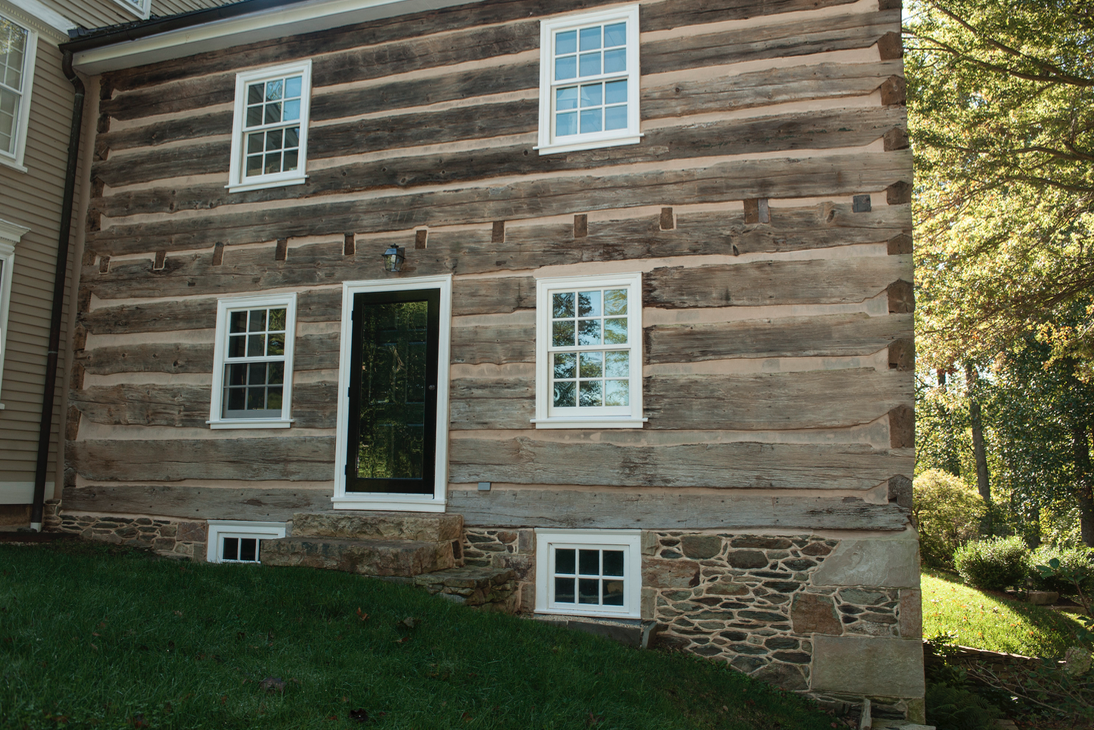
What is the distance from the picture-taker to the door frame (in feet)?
25.2

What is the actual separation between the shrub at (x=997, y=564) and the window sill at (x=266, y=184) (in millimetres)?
14700

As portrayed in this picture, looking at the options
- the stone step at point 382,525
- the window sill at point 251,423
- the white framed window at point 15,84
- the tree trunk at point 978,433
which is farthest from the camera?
the tree trunk at point 978,433

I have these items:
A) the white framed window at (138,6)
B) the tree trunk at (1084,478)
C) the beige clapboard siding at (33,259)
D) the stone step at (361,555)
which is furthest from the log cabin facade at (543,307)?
the tree trunk at (1084,478)

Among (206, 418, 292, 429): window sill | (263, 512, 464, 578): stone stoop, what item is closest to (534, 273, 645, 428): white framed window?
(263, 512, 464, 578): stone stoop

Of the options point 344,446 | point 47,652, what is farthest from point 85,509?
point 47,652

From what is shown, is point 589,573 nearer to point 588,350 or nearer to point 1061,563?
point 588,350

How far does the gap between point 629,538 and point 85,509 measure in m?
6.74

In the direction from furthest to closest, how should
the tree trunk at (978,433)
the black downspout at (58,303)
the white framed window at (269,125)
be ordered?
the tree trunk at (978,433), the black downspout at (58,303), the white framed window at (269,125)

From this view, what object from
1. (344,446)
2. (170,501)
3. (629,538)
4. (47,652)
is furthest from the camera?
(170,501)

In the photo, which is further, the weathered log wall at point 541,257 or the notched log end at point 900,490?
the weathered log wall at point 541,257

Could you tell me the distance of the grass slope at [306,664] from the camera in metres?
3.60

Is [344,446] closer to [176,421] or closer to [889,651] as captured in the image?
[176,421]

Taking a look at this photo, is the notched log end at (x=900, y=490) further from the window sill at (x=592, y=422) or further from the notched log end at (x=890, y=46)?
the notched log end at (x=890, y=46)

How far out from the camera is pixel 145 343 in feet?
29.8
